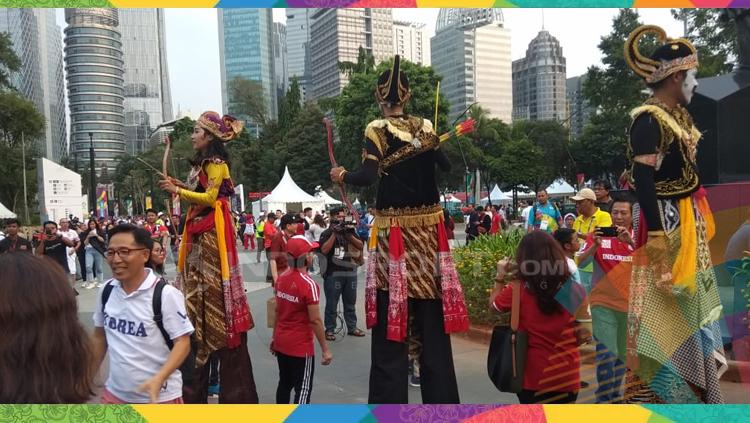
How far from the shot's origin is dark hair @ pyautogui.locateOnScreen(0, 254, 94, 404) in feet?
6.06

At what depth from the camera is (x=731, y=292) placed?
14.9ft

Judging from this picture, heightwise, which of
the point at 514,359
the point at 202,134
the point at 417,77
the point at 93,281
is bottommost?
the point at 93,281

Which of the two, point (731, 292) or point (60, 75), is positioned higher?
point (60, 75)

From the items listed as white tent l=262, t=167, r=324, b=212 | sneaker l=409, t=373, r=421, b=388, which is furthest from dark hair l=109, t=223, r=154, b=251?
white tent l=262, t=167, r=324, b=212

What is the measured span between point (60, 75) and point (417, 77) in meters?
2.23

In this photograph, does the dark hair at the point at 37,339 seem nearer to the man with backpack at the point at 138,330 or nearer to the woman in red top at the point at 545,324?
the man with backpack at the point at 138,330

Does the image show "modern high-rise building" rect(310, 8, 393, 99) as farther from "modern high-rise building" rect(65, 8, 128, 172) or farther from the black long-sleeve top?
"modern high-rise building" rect(65, 8, 128, 172)

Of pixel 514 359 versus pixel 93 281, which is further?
pixel 93 281

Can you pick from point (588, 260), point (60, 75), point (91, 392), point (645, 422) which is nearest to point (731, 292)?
point (588, 260)

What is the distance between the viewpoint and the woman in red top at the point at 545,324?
9.88 feet

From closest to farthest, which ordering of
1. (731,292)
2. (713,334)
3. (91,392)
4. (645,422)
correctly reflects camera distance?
1. (645,422)
2. (91,392)
3. (713,334)
4. (731,292)

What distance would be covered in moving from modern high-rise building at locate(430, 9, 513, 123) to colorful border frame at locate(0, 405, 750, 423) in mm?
1405

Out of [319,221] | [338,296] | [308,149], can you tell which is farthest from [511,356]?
[319,221]

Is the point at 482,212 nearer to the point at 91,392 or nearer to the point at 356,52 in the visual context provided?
the point at 356,52
